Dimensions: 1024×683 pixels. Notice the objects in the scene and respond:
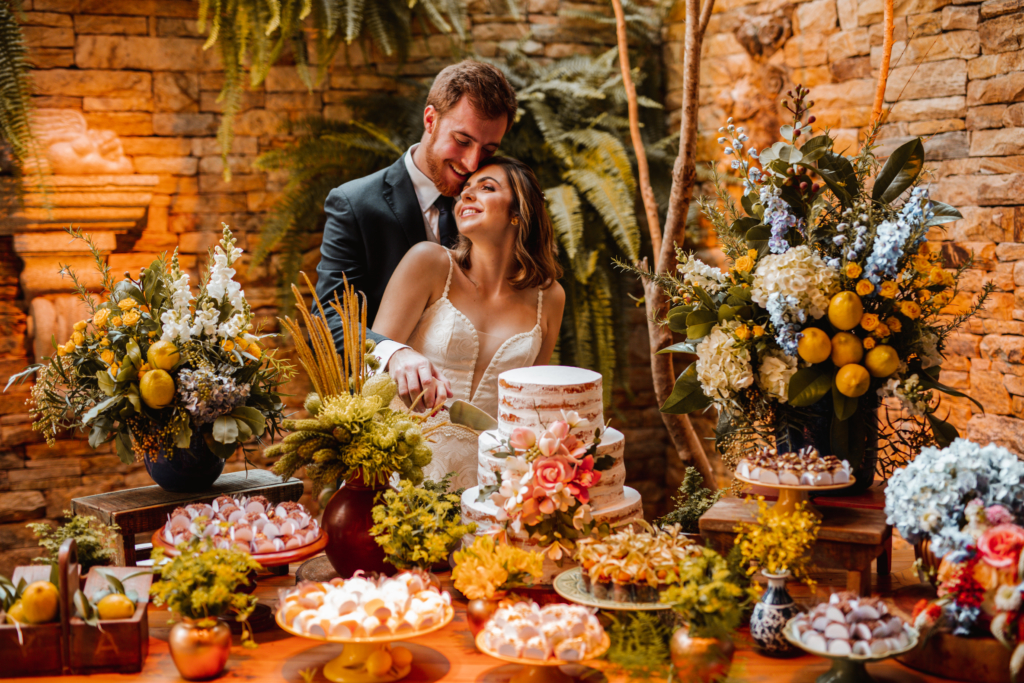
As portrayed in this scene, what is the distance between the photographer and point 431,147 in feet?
8.47

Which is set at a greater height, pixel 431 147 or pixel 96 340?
pixel 431 147

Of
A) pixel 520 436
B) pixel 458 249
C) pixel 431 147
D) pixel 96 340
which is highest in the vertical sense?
pixel 431 147

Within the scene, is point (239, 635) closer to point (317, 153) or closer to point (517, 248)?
point (517, 248)

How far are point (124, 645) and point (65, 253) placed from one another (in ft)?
8.43

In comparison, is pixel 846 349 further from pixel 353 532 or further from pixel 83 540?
pixel 83 540

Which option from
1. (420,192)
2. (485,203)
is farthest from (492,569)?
(420,192)

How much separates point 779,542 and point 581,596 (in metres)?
0.32

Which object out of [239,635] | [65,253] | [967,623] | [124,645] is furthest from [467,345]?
[65,253]

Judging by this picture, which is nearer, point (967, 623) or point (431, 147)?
point (967, 623)

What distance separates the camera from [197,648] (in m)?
1.22

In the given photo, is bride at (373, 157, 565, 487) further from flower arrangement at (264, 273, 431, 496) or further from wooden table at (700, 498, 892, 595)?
wooden table at (700, 498, 892, 595)

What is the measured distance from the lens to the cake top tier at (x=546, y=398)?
1.54 m

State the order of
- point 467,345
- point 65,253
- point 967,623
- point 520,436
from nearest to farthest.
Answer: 1. point 967,623
2. point 520,436
3. point 467,345
4. point 65,253

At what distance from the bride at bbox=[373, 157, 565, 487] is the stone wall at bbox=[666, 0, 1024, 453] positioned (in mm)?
985
